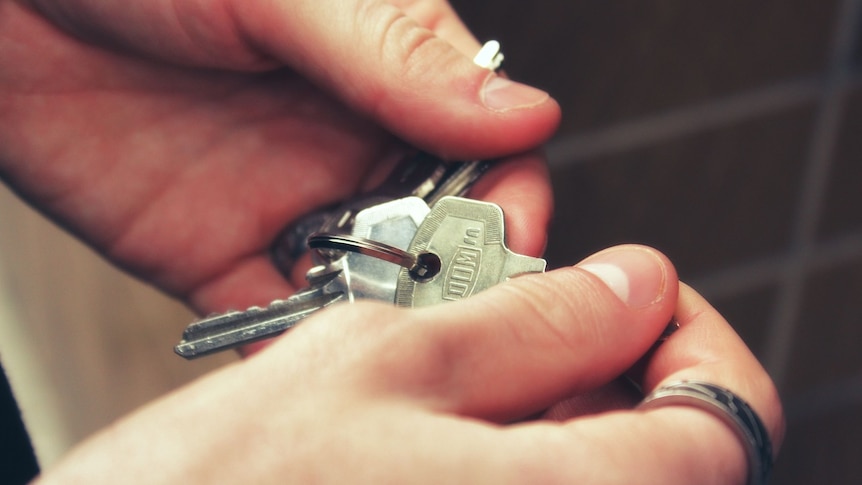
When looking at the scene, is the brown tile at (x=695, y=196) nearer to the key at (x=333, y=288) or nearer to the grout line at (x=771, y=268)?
the grout line at (x=771, y=268)

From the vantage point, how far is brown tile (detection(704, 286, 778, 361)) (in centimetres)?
141

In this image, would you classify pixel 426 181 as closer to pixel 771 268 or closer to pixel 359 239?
pixel 359 239

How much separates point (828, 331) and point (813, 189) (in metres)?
0.31

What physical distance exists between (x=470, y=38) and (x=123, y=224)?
428mm

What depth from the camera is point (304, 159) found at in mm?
867

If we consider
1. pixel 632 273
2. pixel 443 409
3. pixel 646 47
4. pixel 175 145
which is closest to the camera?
pixel 443 409

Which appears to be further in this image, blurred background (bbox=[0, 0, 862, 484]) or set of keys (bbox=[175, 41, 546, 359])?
blurred background (bbox=[0, 0, 862, 484])

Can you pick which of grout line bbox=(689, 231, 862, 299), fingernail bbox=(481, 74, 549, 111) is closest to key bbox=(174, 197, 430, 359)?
fingernail bbox=(481, 74, 549, 111)

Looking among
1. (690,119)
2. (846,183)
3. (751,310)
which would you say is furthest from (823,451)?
(690,119)

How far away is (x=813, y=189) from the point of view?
1353 millimetres

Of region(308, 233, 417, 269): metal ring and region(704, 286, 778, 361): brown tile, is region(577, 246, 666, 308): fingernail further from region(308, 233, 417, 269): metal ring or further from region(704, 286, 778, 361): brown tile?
region(704, 286, 778, 361): brown tile

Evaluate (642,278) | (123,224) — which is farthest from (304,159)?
(642,278)

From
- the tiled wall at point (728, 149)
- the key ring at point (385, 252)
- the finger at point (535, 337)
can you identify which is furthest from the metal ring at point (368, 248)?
the tiled wall at point (728, 149)

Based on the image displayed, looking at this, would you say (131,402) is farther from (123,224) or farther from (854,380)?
(854,380)
